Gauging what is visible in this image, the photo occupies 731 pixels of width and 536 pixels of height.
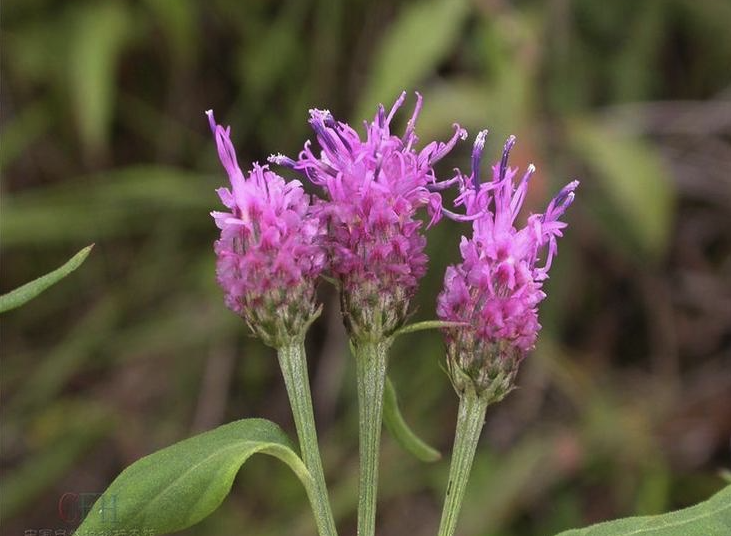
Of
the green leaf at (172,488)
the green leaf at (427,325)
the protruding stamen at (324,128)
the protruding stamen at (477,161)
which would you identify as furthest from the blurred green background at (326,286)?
the green leaf at (172,488)

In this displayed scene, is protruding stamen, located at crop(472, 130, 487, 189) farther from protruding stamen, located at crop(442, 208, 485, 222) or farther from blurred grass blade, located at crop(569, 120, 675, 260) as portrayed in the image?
blurred grass blade, located at crop(569, 120, 675, 260)

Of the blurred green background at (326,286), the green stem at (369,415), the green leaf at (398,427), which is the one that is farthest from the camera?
the blurred green background at (326,286)

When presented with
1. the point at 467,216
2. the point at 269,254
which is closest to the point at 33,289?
the point at 269,254

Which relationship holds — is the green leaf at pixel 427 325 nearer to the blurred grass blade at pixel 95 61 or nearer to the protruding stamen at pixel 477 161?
the protruding stamen at pixel 477 161

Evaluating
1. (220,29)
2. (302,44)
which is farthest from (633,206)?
(220,29)

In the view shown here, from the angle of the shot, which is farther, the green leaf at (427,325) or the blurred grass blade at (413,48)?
the blurred grass blade at (413,48)

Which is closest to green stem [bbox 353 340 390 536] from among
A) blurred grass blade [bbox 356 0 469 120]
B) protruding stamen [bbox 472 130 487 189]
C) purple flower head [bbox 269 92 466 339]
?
purple flower head [bbox 269 92 466 339]

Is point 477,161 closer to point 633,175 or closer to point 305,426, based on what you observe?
point 305,426
